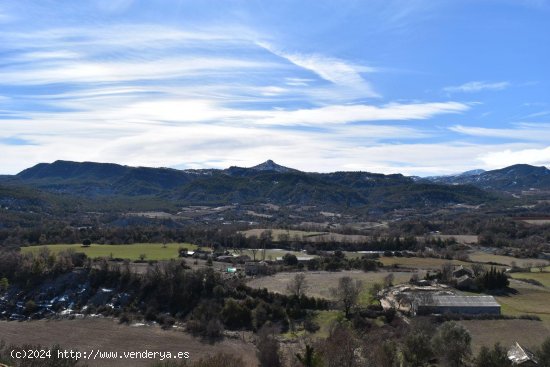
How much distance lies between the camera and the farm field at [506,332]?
4247cm

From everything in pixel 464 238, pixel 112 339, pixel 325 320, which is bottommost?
pixel 112 339

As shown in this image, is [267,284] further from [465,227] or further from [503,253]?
[465,227]

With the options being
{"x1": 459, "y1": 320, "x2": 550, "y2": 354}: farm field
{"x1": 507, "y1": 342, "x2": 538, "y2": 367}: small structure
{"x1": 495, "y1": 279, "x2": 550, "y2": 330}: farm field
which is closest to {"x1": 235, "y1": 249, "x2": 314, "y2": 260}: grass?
{"x1": 495, "y1": 279, "x2": 550, "y2": 330}: farm field

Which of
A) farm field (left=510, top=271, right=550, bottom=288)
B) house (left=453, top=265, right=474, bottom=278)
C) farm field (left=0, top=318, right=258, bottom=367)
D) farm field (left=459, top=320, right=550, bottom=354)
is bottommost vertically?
farm field (left=0, top=318, right=258, bottom=367)

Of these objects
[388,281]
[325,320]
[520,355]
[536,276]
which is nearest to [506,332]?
[520,355]

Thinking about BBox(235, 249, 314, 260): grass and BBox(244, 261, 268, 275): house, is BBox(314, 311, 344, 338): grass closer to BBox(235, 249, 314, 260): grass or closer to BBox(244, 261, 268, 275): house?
BBox(244, 261, 268, 275): house

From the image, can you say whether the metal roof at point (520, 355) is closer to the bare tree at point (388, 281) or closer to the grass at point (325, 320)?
the grass at point (325, 320)

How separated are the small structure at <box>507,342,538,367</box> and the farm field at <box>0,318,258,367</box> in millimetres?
18561

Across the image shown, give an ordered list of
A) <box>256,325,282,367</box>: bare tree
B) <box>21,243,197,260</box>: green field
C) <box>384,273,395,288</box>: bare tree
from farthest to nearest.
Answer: <box>21,243,197,260</box>: green field → <box>384,273,395,288</box>: bare tree → <box>256,325,282,367</box>: bare tree

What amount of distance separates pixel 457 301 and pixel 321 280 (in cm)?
2073

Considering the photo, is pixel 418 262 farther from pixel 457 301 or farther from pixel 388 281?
pixel 457 301

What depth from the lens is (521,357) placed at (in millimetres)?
35844

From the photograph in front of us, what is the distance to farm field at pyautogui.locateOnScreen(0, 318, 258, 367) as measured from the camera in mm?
45481

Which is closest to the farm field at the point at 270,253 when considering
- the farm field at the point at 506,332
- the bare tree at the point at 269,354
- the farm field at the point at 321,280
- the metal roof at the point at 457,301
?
the farm field at the point at 321,280
